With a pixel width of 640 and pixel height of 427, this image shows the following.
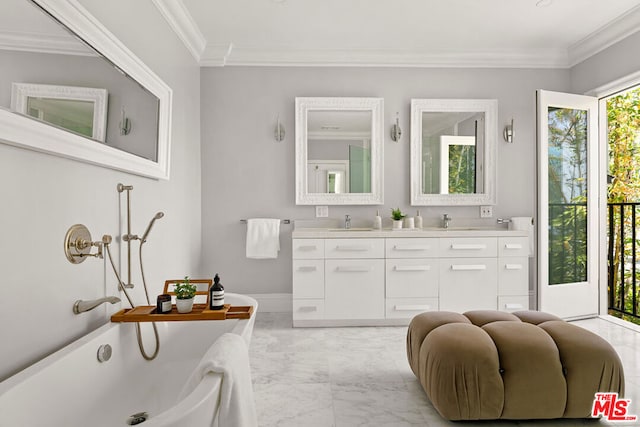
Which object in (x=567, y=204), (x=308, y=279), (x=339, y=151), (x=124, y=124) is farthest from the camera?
(x=339, y=151)

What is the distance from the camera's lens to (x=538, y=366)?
1804 mm

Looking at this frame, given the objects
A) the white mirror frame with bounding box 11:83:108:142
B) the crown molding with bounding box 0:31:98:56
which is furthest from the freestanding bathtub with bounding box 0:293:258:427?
the crown molding with bounding box 0:31:98:56

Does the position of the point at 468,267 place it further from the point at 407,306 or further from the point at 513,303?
the point at 407,306

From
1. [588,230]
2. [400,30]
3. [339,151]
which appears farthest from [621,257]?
[400,30]

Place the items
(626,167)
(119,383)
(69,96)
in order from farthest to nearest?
1. (626,167)
2. (119,383)
3. (69,96)

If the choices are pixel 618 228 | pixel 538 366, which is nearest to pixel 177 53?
pixel 538 366

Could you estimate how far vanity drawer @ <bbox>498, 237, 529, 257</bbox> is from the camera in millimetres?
3529

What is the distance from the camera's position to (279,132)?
12.8 feet

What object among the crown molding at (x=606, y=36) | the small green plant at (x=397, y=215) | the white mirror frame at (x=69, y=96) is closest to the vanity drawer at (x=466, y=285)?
the small green plant at (x=397, y=215)

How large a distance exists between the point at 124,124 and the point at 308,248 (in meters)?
1.80

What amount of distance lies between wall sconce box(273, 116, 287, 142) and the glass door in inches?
91.2

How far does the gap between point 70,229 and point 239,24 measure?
238 centimetres

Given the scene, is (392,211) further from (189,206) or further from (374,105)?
(189,206)

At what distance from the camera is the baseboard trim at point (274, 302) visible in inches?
155
